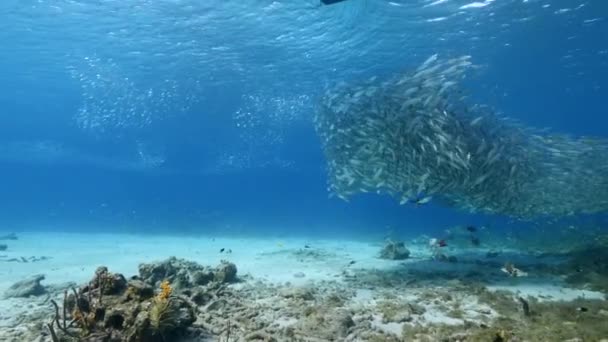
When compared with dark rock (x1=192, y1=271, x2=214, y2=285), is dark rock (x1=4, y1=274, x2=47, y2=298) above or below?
below

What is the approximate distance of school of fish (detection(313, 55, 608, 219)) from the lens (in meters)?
12.2

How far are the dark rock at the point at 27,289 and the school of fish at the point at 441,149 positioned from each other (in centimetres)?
949

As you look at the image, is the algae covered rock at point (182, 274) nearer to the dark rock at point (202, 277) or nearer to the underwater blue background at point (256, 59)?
the dark rock at point (202, 277)

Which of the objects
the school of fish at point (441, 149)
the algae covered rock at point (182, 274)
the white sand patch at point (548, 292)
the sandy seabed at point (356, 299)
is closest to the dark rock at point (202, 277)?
the algae covered rock at point (182, 274)

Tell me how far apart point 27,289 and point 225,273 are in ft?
16.5

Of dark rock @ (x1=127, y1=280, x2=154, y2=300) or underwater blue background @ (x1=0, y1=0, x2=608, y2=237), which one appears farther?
underwater blue background @ (x1=0, y1=0, x2=608, y2=237)

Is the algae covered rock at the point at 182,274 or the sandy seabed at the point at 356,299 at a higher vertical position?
the algae covered rock at the point at 182,274

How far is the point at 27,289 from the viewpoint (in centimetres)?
1101

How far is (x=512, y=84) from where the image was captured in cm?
3912

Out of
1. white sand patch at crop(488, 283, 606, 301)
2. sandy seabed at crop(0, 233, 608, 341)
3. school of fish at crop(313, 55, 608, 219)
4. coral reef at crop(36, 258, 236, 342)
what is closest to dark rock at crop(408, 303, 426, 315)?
sandy seabed at crop(0, 233, 608, 341)

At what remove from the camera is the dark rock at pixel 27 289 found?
430 inches

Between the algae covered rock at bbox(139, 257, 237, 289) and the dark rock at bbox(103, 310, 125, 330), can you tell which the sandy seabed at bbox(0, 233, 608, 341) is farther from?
the dark rock at bbox(103, 310, 125, 330)

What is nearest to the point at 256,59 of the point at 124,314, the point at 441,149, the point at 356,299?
the point at 441,149

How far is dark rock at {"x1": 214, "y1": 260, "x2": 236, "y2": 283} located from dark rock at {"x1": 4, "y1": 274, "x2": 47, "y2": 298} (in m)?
4.58
